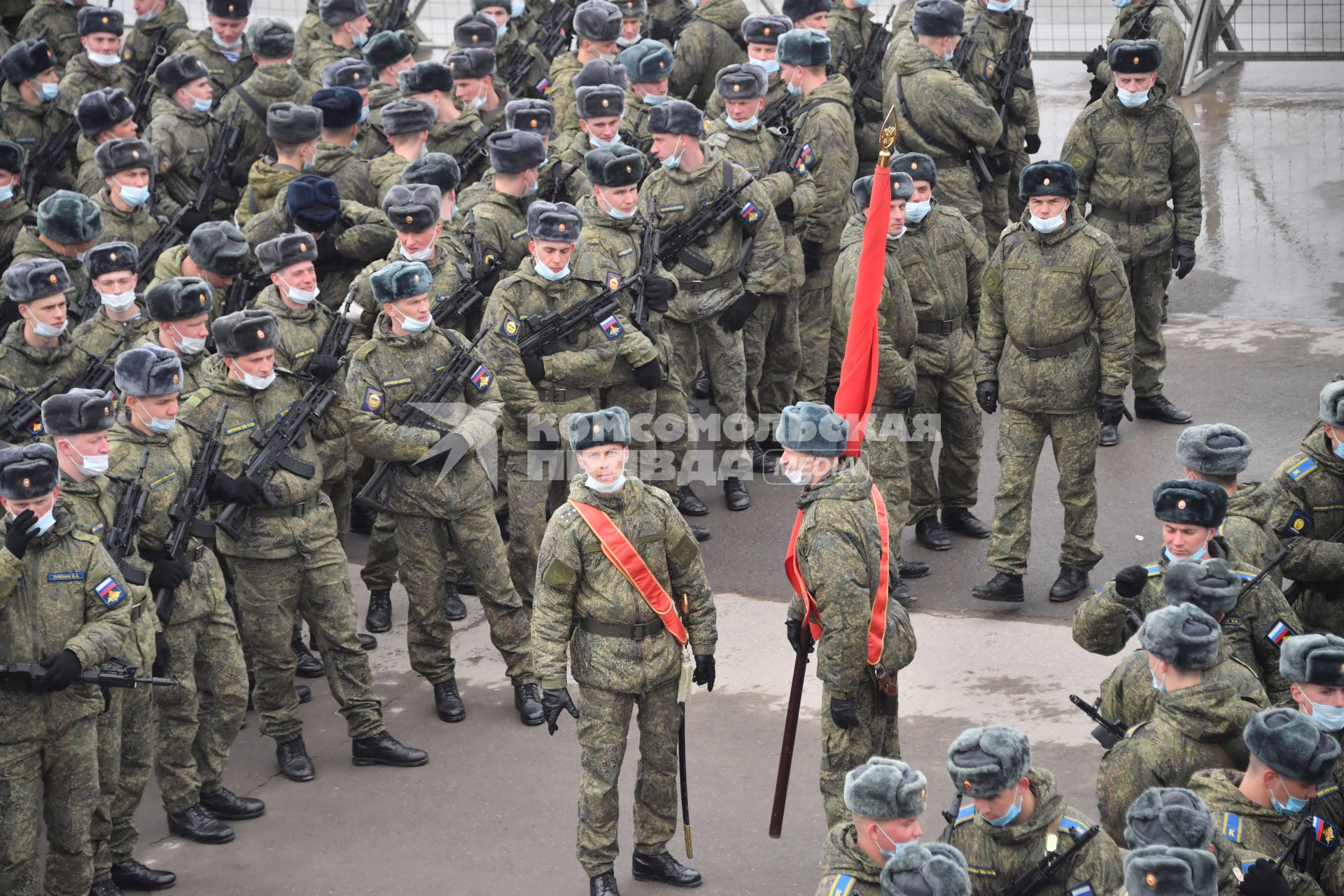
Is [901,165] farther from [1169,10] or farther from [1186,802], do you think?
[1186,802]

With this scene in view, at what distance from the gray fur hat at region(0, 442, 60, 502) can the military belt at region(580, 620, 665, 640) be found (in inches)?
88.3

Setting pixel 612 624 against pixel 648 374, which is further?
pixel 648 374

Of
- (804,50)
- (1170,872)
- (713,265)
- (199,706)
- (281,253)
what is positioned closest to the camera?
(1170,872)

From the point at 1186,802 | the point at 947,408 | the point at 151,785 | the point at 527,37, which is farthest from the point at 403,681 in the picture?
the point at 527,37

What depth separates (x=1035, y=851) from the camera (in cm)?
545

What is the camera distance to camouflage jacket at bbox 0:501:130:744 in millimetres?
6801

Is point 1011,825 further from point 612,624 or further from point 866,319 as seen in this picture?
point 866,319

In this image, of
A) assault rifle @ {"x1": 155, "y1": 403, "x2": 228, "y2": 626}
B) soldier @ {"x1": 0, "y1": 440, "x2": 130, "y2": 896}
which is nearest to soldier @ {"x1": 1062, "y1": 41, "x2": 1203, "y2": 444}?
assault rifle @ {"x1": 155, "y1": 403, "x2": 228, "y2": 626}

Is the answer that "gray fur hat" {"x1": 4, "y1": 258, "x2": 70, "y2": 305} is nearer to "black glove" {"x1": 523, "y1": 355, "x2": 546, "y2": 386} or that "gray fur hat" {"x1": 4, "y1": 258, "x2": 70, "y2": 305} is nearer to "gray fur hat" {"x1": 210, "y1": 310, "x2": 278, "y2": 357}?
"gray fur hat" {"x1": 210, "y1": 310, "x2": 278, "y2": 357}

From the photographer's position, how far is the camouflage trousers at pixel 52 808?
686 cm

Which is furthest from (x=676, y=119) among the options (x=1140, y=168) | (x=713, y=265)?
(x=1140, y=168)

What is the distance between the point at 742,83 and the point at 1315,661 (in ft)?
20.0

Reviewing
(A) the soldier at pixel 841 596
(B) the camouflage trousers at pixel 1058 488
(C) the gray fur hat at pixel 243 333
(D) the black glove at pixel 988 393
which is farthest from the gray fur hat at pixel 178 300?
(B) the camouflage trousers at pixel 1058 488

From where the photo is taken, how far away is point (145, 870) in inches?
296
